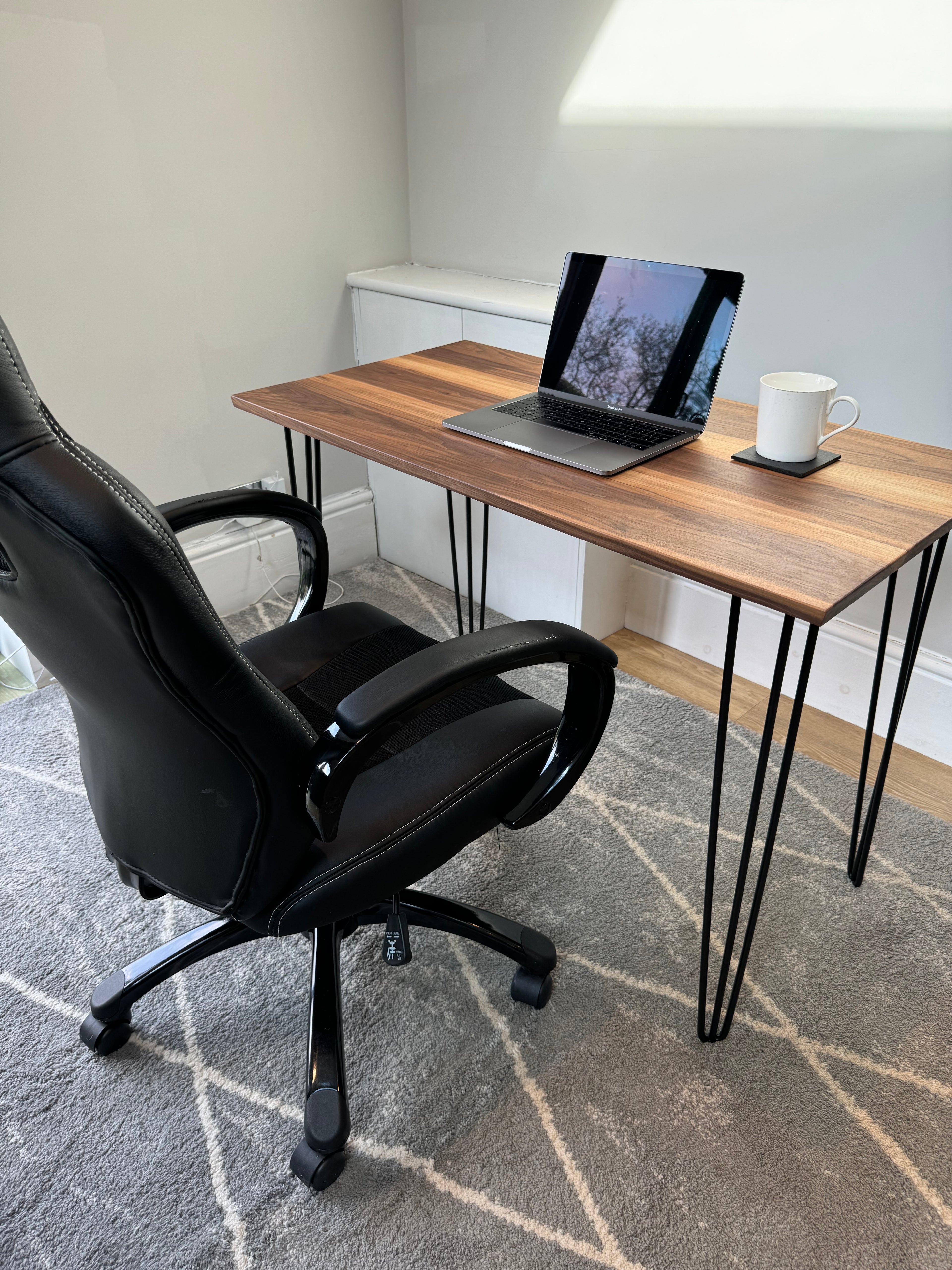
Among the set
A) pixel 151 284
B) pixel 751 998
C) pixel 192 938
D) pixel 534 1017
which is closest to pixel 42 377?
pixel 151 284

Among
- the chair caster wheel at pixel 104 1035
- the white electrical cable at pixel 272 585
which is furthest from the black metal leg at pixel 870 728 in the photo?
the white electrical cable at pixel 272 585

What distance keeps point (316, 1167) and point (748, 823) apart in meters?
0.71

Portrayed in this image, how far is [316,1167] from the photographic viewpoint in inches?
45.3

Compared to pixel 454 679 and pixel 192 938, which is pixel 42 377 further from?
pixel 454 679

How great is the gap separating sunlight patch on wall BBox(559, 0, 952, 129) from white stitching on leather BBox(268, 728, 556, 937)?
1.33 metres

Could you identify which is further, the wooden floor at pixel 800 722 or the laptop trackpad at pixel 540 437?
the wooden floor at pixel 800 722

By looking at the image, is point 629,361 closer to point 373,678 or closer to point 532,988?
point 373,678

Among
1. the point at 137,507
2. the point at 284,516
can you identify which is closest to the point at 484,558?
the point at 284,516

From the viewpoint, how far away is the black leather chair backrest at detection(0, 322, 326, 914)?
71 cm

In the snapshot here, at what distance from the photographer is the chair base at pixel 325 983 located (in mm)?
1170

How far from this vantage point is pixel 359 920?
1.42 meters

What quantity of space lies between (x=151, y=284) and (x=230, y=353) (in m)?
0.26

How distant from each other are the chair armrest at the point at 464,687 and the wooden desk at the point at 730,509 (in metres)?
0.16

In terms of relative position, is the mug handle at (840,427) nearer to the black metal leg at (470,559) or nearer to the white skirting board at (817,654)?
the white skirting board at (817,654)
